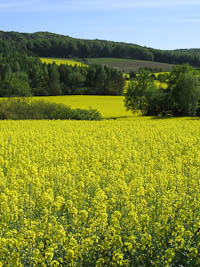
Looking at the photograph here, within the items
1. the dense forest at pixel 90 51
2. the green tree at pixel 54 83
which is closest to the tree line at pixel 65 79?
the green tree at pixel 54 83

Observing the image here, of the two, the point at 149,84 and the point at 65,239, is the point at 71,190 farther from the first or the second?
the point at 149,84

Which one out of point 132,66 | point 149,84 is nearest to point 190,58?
point 132,66

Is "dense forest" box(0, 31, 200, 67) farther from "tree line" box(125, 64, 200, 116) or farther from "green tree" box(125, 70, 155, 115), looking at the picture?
"green tree" box(125, 70, 155, 115)

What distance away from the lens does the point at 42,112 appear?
40.8m

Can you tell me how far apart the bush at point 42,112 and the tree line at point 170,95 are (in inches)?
666

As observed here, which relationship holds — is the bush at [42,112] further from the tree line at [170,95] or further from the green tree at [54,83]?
the green tree at [54,83]

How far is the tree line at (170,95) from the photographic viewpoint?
52.6 m

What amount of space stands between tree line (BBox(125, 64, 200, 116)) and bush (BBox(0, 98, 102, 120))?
16914 mm

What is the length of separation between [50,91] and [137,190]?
78930mm

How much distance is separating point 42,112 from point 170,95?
869 inches

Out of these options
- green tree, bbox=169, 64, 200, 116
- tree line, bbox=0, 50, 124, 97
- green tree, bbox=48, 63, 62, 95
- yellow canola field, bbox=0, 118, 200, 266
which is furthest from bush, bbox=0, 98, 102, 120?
green tree, bbox=48, 63, 62, 95

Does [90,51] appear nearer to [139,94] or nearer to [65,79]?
[65,79]

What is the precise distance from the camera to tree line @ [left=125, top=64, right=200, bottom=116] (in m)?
52.6

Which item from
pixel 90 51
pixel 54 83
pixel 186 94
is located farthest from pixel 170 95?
pixel 90 51
